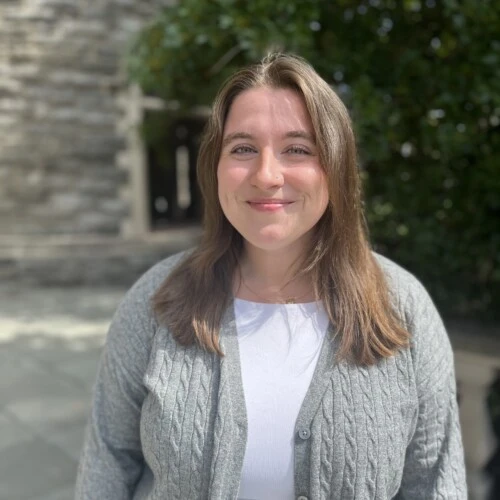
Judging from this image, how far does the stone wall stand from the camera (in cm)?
755

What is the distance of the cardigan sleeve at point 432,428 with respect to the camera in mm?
1311

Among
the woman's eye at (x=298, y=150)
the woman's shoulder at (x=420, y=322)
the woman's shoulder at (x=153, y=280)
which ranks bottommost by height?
the woman's shoulder at (x=420, y=322)

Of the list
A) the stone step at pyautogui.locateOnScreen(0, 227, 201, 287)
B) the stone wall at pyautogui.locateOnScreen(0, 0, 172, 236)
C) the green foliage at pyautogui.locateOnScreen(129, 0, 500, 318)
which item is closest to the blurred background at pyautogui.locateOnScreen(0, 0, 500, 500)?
the green foliage at pyautogui.locateOnScreen(129, 0, 500, 318)

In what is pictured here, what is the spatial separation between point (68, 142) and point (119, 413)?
7053mm

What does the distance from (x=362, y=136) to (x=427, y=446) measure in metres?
1.84

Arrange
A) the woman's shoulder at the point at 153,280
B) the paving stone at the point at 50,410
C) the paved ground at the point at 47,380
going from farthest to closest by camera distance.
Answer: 1. the paving stone at the point at 50,410
2. the paved ground at the point at 47,380
3. the woman's shoulder at the point at 153,280

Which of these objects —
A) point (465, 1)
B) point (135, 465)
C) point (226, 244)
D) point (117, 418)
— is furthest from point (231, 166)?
point (465, 1)

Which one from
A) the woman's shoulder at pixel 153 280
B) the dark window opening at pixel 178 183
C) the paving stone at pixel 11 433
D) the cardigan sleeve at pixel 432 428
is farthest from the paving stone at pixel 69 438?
the dark window opening at pixel 178 183

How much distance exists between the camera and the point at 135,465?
1428 millimetres

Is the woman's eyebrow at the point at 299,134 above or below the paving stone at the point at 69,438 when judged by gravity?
above

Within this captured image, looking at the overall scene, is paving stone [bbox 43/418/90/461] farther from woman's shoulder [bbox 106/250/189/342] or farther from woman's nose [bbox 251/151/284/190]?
woman's nose [bbox 251/151/284/190]

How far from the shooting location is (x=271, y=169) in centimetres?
123

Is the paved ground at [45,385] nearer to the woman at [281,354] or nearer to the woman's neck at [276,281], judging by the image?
the woman at [281,354]

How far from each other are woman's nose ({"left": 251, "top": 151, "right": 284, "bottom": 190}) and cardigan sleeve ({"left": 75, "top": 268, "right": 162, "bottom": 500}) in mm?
450
